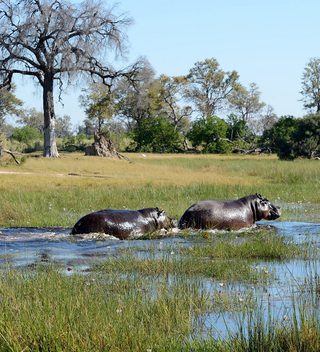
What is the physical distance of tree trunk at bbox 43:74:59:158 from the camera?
36.1 metres

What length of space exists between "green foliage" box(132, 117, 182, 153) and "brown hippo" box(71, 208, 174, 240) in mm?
48342

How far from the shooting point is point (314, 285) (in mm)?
6762

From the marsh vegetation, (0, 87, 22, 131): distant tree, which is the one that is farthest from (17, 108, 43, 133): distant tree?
the marsh vegetation

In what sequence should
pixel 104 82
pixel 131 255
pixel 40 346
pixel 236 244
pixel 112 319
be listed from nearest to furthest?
pixel 40 346 < pixel 112 319 < pixel 131 255 < pixel 236 244 < pixel 104 82

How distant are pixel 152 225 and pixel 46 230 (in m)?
1.86

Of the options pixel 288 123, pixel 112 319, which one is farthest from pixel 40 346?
pixel 288 123

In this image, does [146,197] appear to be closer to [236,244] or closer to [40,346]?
[236,244]

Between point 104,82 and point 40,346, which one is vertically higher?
Result: point 104,82

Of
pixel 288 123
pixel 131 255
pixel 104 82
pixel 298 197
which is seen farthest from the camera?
pixel 288 123

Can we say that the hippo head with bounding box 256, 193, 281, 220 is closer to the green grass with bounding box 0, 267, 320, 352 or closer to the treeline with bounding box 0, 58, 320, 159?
the green grass with bounding box 0, 267, 320, 352

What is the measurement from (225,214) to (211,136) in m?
47.9

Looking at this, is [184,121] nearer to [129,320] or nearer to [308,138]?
[308,138]

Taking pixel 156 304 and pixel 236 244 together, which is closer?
pixel 156 304

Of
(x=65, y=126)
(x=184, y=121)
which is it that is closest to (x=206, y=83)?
(x=184, y=121)
